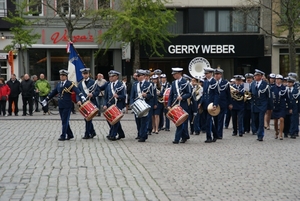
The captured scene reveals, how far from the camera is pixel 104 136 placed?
65.5ft

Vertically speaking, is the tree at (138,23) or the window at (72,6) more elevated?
A: the window at (72,6)

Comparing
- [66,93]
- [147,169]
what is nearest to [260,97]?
[66,93]

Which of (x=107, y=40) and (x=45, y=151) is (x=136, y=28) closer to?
(x=107, y=40)

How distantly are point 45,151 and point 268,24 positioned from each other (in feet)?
88.9

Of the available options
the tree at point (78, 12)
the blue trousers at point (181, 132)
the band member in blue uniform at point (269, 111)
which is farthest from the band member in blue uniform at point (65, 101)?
the tree at point (78, 12)

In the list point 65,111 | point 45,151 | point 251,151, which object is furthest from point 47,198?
point 65,111

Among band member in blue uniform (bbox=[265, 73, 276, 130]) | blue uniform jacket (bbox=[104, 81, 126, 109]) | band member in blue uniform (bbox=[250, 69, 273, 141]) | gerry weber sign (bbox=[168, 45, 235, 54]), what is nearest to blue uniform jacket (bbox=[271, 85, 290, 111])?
band member in blue uniform (bbox=[250, 69, 273, 141])

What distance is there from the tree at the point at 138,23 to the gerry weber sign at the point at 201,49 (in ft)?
9.78

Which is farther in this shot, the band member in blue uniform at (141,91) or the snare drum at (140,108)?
the band member in blue uniform at (141,91)

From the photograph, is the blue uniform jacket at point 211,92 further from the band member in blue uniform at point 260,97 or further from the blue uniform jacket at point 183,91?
the band member in blue uniform at point 260,97

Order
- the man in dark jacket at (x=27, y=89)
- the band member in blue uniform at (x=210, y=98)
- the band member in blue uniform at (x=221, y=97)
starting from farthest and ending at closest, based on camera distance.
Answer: the man in dark jacket at (x=27, y=89)
the band member in blue uniform at (x=221, y=97)
the band member in blue uniform at (x=210, y=98)

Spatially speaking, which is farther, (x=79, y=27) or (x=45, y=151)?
(x=79, y=27)

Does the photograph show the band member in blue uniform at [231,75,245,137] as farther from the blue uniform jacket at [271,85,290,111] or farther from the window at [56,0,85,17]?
the window at [56,0,85,17]

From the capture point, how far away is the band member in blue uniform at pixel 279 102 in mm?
19797
